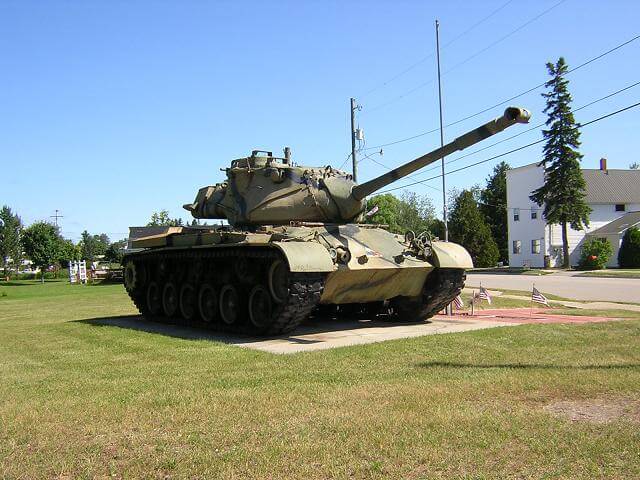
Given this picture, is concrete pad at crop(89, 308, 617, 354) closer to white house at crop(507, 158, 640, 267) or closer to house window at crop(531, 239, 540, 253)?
white house at crop(507, 158, 640, 267)

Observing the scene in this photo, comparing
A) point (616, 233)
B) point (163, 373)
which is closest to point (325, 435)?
point (163, 373)

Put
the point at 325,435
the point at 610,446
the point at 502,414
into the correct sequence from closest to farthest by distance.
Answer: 1. the point at 610,446
2. the point at 325,435
3. the point at 502,414

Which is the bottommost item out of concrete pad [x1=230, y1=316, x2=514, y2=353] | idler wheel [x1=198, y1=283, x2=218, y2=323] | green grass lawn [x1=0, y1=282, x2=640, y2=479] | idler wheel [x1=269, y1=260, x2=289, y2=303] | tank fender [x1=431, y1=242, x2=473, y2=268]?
green grass lawn [x1=0, y1=282, x2=640, y2=479]

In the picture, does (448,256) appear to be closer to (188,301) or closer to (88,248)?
(188,301)

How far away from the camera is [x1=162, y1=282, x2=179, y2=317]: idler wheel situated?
15766 mm

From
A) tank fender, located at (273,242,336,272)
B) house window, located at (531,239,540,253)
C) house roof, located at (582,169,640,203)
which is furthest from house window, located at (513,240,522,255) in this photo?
tank fender, located at (273,242,336,272)

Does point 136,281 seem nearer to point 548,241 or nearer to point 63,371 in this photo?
point 63,371

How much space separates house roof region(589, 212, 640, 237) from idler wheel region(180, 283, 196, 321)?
140ft

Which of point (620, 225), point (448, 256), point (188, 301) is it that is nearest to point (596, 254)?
point (620, 225)

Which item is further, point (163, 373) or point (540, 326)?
point (540, 326)

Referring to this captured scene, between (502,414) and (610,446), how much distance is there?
113 centimetres

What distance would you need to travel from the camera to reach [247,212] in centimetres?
1381

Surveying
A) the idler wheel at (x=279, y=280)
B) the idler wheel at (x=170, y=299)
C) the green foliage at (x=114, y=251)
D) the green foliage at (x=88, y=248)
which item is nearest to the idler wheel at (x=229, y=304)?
the idler wheel at (x=279, y=280)

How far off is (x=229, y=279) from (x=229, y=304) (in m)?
0.49
